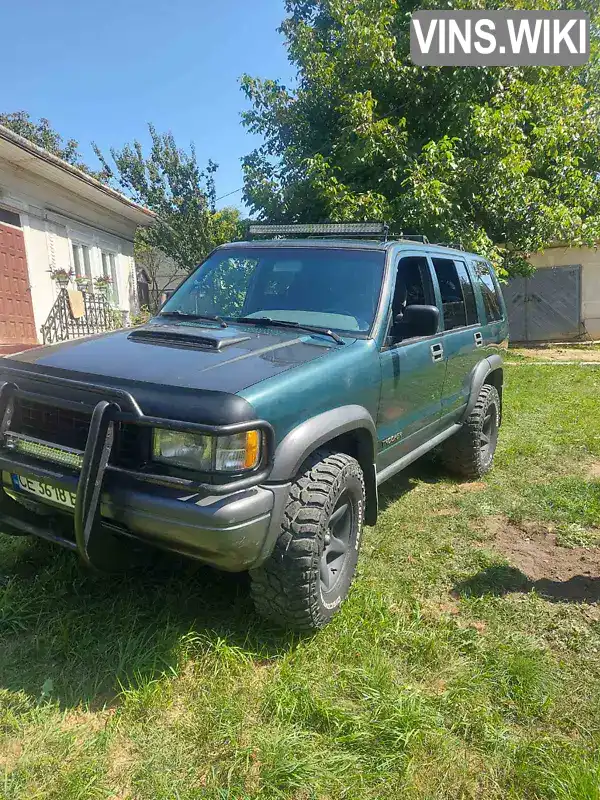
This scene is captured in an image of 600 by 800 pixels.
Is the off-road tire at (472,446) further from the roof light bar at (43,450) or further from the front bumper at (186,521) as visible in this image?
the roof light bar at (43,450)

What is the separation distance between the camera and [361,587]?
3.07 metres

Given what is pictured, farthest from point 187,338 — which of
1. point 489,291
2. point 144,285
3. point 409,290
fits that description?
point 144,285

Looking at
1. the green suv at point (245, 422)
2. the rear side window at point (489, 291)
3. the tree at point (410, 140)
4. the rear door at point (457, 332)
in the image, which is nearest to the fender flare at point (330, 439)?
the green suv at point (245, 422)

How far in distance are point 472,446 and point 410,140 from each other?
24.5 ft

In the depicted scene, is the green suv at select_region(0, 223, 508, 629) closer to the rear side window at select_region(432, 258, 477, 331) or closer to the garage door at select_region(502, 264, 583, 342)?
the rear side window at select_region(432, 258, 477, 331)

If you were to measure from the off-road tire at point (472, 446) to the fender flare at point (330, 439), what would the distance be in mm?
1964

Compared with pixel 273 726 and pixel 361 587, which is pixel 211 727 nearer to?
pixel 273 726

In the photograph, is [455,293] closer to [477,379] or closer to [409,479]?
[477,379]

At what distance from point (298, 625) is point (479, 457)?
2857 mm

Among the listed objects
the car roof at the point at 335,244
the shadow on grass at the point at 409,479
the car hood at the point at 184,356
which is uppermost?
the car roof at the point at 335,244

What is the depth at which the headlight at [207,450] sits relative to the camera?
2145 millimetres

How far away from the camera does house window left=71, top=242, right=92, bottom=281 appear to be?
1099 centimetres

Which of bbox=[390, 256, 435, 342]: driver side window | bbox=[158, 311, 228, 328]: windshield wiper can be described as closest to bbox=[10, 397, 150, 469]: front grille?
bbox=[158, 311, 228, 328]: windshield wiper

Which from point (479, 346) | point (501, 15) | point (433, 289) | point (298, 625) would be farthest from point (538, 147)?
point (298, 625)
